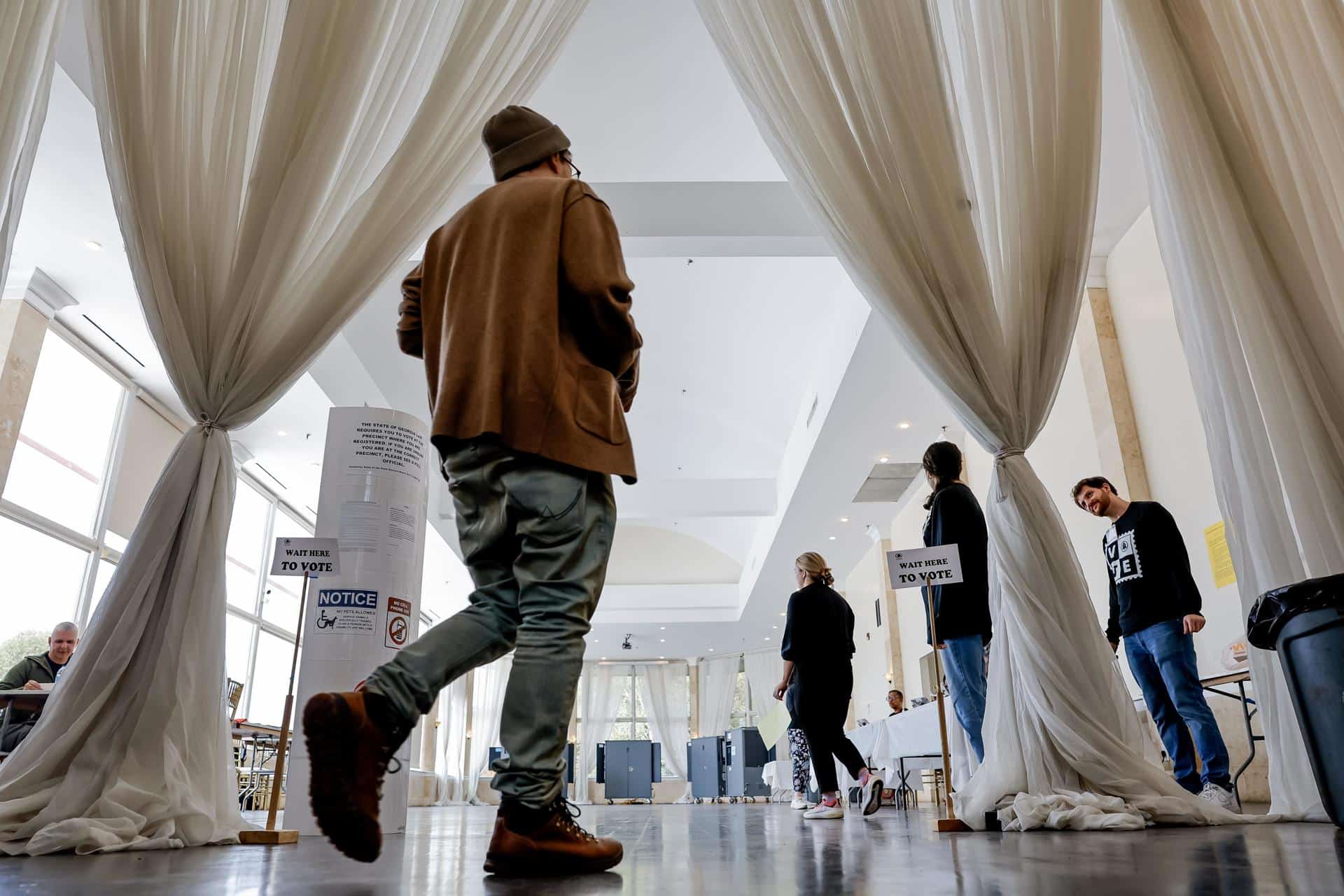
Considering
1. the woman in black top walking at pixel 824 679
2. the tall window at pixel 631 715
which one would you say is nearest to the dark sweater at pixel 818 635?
the woman in black top walking at pixel 824 679

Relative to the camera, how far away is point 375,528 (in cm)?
312

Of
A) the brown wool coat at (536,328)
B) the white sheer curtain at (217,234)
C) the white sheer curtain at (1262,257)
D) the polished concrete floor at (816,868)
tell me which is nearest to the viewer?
the polished concrete floor at (816,868)

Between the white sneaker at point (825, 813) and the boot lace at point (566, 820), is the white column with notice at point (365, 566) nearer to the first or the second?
the boot lace at point (566, 820)

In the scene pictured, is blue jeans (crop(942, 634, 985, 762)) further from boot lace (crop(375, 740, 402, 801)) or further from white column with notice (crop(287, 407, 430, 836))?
boot lace (crop(375, 740, 402, 801))

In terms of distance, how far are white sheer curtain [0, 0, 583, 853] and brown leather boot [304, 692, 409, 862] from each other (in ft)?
3.64

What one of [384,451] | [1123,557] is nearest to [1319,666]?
[1123,557]

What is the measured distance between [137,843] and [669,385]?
7.85 m

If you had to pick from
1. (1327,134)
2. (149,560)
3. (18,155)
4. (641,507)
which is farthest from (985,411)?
(641,507)

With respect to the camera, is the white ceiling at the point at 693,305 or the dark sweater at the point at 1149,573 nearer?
the dark sweater at the point at 1149,573

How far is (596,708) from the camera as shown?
68.0 ft

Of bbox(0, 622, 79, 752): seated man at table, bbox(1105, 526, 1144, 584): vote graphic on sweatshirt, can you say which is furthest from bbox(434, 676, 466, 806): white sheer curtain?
bbox(1105, 526, 1144, 584): vote graphic on sweatshirt

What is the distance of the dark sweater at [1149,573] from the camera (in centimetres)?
323

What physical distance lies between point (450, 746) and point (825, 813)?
13.5 m

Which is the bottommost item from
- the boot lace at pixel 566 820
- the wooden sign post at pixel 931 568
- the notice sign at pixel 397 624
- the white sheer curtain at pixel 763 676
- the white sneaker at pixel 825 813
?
the white sneaker at pixel 825 813
